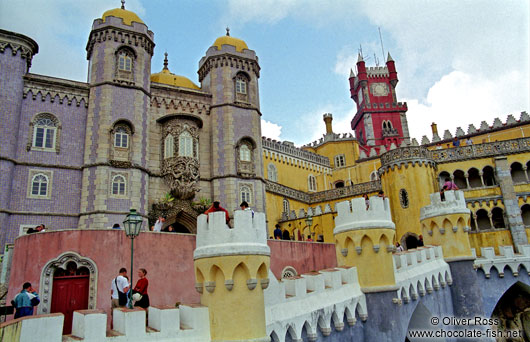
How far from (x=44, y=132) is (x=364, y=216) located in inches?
723

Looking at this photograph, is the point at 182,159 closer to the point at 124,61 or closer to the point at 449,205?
the point at 124,61

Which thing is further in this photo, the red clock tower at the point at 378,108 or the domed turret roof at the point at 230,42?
the red clock tower at the point at 378,108

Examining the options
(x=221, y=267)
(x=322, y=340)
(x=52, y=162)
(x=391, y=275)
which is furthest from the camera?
(x=52, y=162)

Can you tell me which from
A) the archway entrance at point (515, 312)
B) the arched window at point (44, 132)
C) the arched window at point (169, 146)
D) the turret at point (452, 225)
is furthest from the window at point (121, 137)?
the archway entrance at point (515, 312)

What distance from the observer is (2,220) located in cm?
2072

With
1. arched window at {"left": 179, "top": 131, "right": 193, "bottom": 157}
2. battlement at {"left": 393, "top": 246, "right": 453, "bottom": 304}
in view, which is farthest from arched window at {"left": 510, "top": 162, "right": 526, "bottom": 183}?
arched window at {"left": 179, "top": 131, "right": 193, "bottom": 157}

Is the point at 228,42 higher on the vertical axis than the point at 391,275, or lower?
higher

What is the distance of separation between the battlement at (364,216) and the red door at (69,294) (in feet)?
28.1

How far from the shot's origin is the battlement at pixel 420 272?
14508 mm

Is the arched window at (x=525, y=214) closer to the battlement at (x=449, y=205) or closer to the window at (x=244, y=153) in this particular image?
the battlement at (x=449, y=205)

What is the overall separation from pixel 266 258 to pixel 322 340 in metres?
3.44

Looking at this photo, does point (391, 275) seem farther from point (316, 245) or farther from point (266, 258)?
point (316, 245)

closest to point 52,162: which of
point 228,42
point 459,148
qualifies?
point 228,42

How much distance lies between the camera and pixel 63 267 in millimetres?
14281
